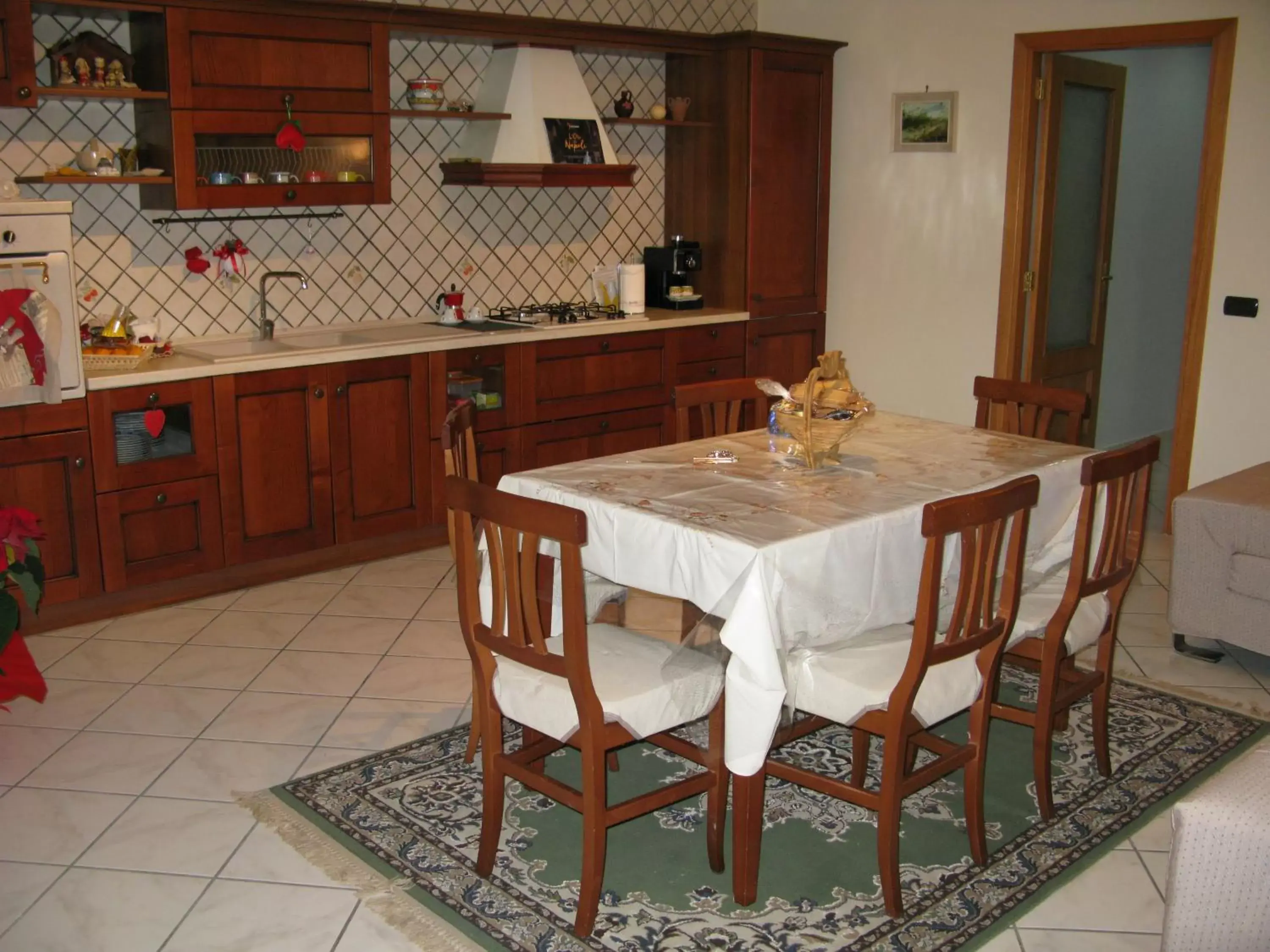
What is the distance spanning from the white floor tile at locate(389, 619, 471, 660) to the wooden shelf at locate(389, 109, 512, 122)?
2.00m

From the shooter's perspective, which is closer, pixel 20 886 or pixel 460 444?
pixel 20 886

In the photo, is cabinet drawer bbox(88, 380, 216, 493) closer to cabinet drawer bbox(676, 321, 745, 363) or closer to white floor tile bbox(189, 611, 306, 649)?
white floor tile bbox(189, 611, 306, 649)

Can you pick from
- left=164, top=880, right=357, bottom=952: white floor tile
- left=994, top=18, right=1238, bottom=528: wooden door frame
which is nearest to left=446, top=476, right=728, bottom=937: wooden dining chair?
left=164, top=880, right=357, bottom=952: white floor tile

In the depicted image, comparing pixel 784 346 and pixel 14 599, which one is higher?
pixel 784 346

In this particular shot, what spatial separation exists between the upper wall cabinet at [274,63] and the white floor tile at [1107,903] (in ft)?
11.8

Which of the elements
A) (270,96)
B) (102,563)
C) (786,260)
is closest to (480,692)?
(102,563)

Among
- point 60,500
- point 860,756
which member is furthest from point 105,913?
point 60,500

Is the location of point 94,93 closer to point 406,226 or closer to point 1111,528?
point 406,226

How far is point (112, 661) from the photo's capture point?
395 cm

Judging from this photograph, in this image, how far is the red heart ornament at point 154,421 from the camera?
424 cm

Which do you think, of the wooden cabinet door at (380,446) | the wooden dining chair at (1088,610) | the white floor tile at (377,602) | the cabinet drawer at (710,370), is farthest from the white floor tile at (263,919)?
the cabinet drawer at (710,370)

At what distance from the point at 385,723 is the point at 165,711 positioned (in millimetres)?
642

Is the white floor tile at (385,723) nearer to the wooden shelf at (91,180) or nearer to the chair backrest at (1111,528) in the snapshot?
the chair backrest at (1111,528)

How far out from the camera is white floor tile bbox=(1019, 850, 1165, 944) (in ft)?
8.46
